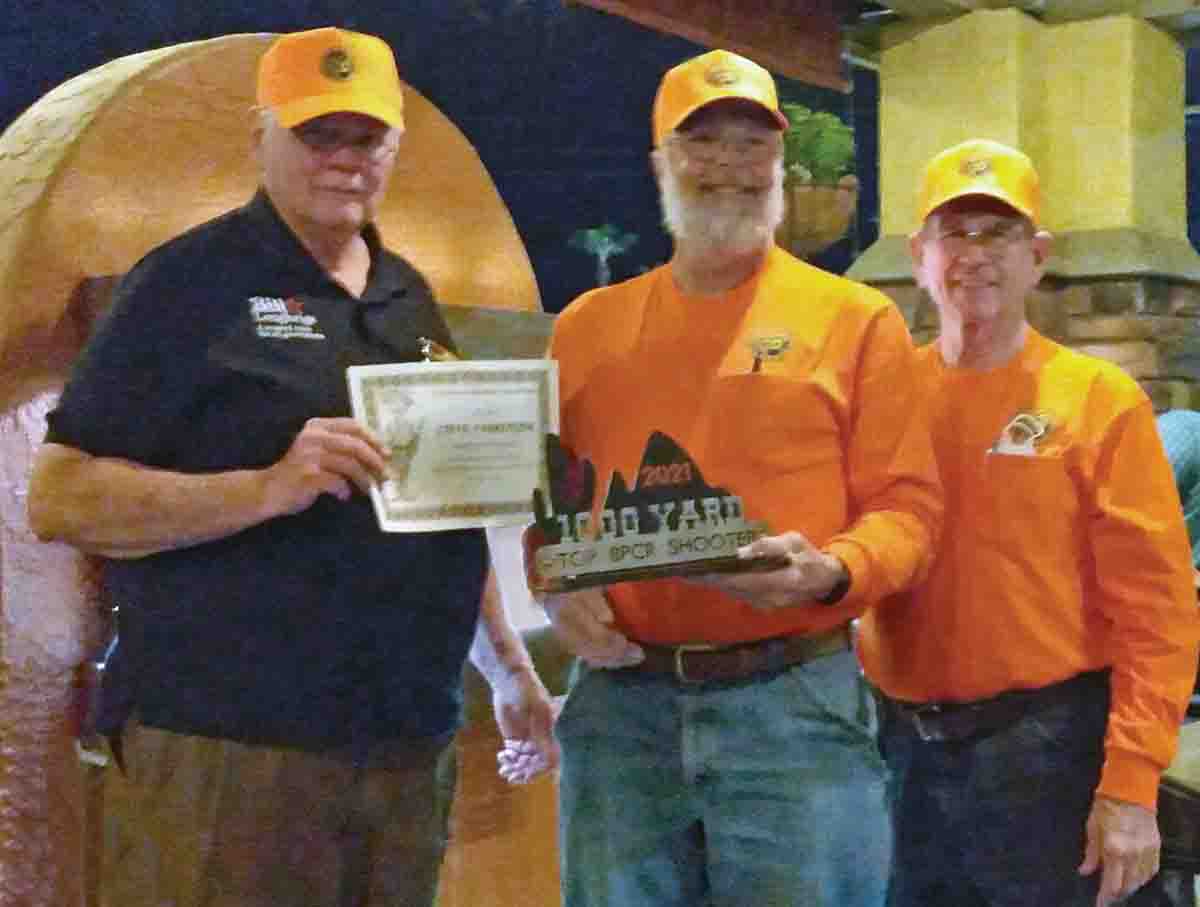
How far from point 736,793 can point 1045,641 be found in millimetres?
541

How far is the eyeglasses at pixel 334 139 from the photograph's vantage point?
→ 156cm

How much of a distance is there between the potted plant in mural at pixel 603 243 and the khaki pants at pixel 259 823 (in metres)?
3.24

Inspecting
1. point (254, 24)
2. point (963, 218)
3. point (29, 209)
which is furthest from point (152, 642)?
point (254, 24)

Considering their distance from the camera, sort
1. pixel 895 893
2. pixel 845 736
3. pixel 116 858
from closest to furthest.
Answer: pixel 845 736, pixel 116 858, pixel 895 893

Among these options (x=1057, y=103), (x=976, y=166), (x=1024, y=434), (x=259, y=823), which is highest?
(x=1057, y=103)

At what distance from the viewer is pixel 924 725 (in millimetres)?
1777

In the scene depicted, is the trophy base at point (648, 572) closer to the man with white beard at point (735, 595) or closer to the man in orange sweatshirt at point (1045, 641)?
the man with white beard at point (735, 595)

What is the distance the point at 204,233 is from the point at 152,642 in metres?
0.48

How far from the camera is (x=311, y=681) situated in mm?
1500

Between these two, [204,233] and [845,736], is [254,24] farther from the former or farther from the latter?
[845,736]

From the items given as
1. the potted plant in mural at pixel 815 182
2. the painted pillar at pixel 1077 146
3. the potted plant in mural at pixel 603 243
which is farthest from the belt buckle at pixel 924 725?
the potted plant in mural at pixel 603 243

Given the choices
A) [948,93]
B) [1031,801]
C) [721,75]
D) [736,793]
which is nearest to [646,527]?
[736,793]

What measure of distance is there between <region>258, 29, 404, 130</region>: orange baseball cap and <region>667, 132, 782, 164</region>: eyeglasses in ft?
1.19

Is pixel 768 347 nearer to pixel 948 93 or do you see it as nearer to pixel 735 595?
pixel 735 595
